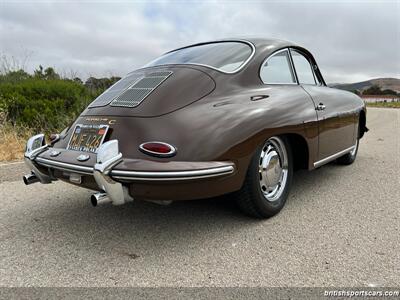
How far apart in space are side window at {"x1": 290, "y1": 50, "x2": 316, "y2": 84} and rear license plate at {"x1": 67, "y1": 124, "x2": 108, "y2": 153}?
84.8 inches

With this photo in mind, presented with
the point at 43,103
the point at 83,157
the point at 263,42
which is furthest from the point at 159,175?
the point at 43,103

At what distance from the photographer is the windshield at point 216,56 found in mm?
3021

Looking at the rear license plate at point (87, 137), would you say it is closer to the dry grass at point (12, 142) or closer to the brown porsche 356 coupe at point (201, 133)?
the brown porsche 356 coupe at point (201, 133)

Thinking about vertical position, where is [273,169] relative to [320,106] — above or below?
below

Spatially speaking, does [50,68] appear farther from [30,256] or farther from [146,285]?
[146,285]

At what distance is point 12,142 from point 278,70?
4509 mm

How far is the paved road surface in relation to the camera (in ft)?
7.22

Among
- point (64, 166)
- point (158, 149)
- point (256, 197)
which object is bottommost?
point (256, 197)

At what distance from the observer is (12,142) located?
577cm

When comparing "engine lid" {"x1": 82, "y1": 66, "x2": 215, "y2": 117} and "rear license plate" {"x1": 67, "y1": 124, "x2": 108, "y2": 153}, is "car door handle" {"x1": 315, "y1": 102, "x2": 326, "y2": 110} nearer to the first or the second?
"engine lid" {"x1": 82, "y1": 66, "x2": 215, "y2": 117}

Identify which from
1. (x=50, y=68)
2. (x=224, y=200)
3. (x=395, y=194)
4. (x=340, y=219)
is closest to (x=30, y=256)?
(x=224, y=200)

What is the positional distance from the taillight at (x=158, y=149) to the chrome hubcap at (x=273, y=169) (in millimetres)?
948

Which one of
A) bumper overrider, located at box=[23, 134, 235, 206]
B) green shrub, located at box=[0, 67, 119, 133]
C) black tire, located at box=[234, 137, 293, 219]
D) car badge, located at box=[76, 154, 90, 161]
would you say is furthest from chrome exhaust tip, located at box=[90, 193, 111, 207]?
green shrub, located at box=[0, 67, 119, 133]

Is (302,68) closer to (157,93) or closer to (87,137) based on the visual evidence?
(157,93)
